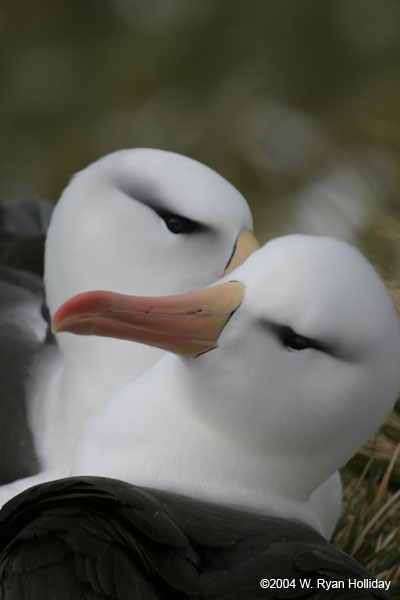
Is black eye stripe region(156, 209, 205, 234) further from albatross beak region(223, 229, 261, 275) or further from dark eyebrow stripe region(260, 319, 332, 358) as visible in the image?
dark eyebrow stripe region(260, 319, 332, 358)

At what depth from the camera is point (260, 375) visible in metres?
3.27

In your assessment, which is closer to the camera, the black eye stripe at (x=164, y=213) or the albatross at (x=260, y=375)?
the albatross at (x=260, y=375)

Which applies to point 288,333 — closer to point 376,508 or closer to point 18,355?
point 376,508

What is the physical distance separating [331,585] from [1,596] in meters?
0.79

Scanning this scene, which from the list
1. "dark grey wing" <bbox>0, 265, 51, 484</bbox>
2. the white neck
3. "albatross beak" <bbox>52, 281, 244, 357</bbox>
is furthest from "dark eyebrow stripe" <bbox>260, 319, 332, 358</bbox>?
"dark grey wing" <bbox>0, 265, 51, 484</bbox>

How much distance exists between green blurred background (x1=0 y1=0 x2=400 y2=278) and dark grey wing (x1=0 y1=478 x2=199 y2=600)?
639cm

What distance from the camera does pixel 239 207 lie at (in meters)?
4.16

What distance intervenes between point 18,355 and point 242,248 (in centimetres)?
93

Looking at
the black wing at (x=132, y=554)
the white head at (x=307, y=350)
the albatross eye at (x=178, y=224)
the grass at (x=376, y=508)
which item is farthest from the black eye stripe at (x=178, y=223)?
the black wing at (x=132, y=554)

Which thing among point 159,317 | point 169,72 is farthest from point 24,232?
point 169,72

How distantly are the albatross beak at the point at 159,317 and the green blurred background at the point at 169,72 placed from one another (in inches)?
236

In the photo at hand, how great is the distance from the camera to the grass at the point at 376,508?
401 centimetres

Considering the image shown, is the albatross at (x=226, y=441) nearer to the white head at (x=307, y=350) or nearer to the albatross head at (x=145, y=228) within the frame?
the white head at (x=307, y=350)

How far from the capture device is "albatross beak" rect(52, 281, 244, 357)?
10.7ft
